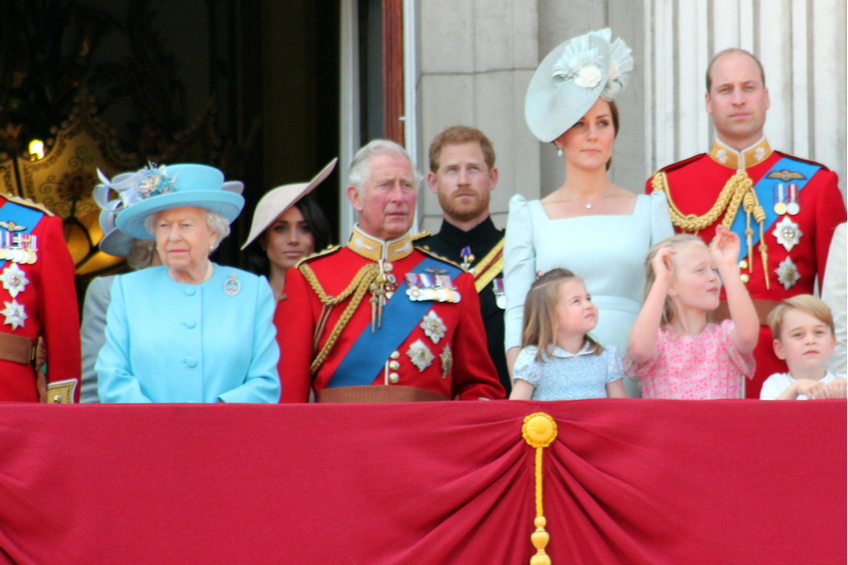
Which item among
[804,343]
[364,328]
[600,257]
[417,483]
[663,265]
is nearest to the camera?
[417,483]

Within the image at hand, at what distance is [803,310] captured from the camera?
355 cm

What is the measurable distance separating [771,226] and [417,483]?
5.37ft

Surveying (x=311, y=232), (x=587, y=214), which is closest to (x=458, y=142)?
(x=311, y=232)

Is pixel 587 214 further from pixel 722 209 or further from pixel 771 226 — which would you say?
pixel 771 226

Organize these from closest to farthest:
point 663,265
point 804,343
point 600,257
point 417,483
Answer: point 417,483 < point 663,265 < point 804,343 < point 600,257

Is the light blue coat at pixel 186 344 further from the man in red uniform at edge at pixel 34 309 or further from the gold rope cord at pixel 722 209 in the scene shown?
the gold rope cord at pixel 722 209

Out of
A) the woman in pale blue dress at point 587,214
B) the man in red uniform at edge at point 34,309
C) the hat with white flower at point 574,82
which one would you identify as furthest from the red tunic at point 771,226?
the man in red uniform at edge at point 34,309

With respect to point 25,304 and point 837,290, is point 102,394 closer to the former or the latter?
point 25,304

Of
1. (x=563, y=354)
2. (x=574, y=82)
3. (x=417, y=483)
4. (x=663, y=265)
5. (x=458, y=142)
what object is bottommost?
(x=417, y=483)

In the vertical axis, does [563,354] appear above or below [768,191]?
below

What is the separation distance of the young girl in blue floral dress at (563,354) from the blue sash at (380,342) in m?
0.53

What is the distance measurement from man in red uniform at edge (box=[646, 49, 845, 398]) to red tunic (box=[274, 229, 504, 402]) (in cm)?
75

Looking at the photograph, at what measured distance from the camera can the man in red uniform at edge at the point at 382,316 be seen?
3842 millimetres

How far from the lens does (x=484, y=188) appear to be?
451 centimetres
